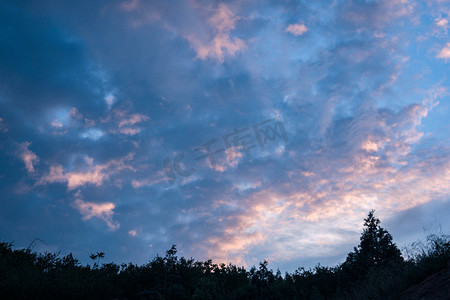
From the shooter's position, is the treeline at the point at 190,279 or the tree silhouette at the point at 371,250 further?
the tree silhouette at the point at 371,250

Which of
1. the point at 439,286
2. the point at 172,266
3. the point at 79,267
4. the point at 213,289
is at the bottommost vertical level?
the point at 439,286

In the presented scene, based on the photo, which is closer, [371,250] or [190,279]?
[190,279]

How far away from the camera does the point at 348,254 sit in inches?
1244

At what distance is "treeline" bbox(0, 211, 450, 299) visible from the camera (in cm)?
1418

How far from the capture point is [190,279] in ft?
69.1

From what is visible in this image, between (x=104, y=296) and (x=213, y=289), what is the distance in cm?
719

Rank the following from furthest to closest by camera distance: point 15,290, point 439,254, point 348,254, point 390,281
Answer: point 348,254, point 15,290, point 390,281, point 439,254

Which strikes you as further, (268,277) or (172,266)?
(268,277)

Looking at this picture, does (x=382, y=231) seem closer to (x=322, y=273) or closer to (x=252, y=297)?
(x=322, y=273)

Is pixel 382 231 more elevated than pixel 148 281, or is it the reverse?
pixel 382 231

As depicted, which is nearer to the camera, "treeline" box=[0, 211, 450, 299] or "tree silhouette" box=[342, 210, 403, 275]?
"treeline" box=[0, 211, 450, 299]

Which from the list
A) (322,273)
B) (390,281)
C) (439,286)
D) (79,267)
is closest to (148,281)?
(79,267)

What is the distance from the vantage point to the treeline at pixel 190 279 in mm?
14180

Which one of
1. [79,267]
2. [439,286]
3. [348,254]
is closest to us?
[439,286]
